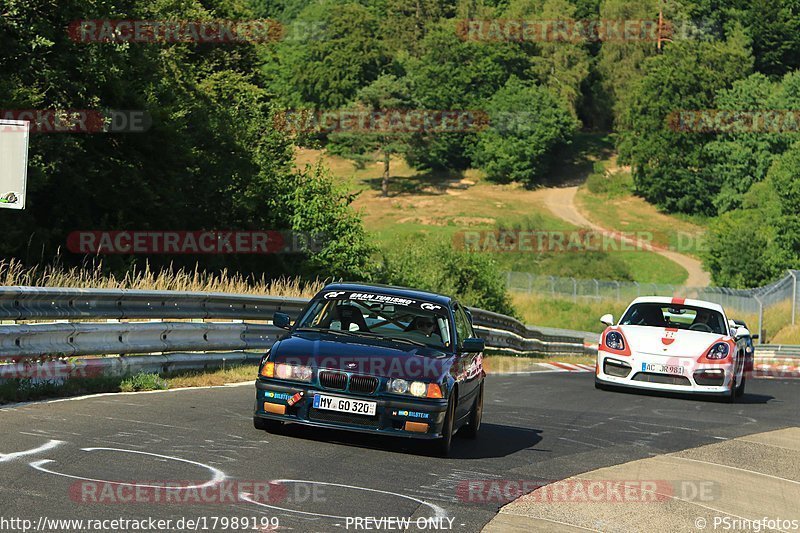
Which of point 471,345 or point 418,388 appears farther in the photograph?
point 471,345

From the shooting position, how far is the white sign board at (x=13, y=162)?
39.6ft

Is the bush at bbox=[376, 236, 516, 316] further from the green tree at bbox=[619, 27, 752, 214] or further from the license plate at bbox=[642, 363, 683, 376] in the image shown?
the green tree at bbox=[619, 27, 752, 214]

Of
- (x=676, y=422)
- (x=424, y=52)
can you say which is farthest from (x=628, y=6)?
(x=676, y=422)

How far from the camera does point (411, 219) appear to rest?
354ft

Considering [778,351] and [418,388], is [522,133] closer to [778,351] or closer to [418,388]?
[778,351]

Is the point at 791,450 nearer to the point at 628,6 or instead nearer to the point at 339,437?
the point at 339,437

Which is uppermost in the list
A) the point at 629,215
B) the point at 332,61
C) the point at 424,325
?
the point at 332,61

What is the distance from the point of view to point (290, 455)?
902 centimetres

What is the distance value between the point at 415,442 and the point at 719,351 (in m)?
9.03

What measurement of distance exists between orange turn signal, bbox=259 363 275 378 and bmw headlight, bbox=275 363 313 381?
0.14 feet

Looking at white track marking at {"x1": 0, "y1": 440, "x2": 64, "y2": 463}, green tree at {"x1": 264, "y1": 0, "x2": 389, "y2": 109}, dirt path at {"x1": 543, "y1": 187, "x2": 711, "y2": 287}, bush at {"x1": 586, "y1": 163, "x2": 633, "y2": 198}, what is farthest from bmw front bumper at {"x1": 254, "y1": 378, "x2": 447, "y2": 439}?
green tree at {"x1": 264, "y1": 0, "x2": 389, "y2": 109}

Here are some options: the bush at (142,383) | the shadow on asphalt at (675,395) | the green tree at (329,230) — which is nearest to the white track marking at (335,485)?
the bush at (142,383)

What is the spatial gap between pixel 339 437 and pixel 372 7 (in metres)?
163

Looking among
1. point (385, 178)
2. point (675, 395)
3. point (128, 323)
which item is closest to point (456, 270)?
point (675, 395)
